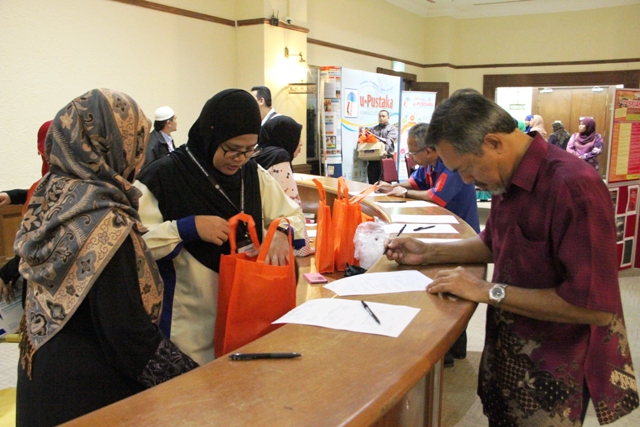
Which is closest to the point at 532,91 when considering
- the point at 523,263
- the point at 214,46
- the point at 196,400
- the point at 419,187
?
the point at 214,46

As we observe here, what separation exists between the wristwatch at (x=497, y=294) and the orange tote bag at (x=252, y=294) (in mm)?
531

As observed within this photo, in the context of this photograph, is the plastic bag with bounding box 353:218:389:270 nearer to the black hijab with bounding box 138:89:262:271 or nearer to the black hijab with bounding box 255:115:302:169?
the black hijab with bounding box 138:89:262:271

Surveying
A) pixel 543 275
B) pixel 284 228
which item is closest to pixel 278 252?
pixel 284 228

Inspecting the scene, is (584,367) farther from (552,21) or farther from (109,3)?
(552,21)

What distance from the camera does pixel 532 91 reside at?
12.3 meters

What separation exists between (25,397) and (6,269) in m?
0.61

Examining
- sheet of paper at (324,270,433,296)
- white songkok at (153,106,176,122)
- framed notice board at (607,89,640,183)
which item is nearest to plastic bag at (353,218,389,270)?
sheet of paper at (324,270,433,296)

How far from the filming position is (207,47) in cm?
586

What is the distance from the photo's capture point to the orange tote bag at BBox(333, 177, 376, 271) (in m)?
2.32

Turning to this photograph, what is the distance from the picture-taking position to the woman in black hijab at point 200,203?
154 centimetres

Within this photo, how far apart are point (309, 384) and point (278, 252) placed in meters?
0.60

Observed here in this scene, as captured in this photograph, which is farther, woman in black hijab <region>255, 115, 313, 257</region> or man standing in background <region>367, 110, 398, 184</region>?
man standing in background <region>367, 110, 398, 184</region>

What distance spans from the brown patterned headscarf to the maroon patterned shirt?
955 millimetres

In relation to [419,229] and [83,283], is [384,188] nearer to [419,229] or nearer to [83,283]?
[419,229]
